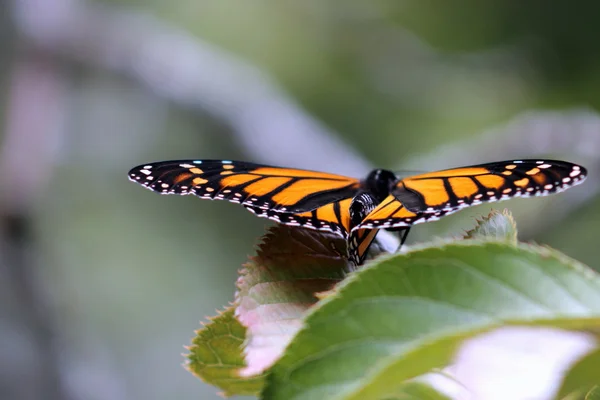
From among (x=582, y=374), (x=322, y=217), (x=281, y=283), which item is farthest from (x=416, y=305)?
(x=322, y=217)

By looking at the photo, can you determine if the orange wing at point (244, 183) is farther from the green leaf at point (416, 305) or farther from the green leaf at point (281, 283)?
the green leaf at point (416, 305)

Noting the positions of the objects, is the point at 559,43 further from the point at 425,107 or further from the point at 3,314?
the point at 3,314

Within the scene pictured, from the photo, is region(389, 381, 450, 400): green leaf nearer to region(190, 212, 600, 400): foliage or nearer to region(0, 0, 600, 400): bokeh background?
region(190, 212, 600, 400): foliage

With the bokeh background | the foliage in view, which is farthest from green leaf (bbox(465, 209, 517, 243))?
the bokeh background

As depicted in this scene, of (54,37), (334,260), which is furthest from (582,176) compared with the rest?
(54,37)

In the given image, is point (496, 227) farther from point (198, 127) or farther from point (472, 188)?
point (198, 127)

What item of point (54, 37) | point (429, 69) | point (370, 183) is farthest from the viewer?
point (429, 69)
